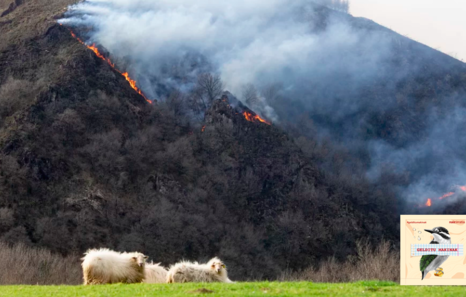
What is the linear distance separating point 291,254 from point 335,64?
2599 inches

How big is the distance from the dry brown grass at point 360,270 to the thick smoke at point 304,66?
119ft

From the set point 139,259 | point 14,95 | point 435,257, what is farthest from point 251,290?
point 14,95

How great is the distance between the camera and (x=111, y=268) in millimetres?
22078

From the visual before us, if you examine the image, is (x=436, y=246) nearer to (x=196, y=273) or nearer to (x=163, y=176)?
(x=196, y=273)

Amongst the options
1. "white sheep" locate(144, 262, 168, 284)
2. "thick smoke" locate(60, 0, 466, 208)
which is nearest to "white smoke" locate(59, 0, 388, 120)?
"thick smoke" locate(60, 0, 466, 208)

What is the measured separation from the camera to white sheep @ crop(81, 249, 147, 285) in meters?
21.8

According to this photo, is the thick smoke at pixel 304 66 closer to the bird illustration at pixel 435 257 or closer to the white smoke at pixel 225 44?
the white smoke at pixel 225 44

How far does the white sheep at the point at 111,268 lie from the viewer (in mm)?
21781

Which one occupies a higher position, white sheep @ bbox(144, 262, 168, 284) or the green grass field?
white sheep @ bbox(144, 262, 168, 284)

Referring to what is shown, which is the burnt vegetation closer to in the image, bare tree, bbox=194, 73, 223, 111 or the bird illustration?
bare tree, bbox=194, 73, 223, 111

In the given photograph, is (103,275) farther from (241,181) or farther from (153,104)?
(153,104)

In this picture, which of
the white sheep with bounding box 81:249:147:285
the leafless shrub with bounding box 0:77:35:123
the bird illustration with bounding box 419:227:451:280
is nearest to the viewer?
the bird illustration with bounding box 419:227:451:280

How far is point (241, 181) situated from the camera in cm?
8619

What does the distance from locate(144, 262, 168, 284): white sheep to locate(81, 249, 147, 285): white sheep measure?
346 millimetres
